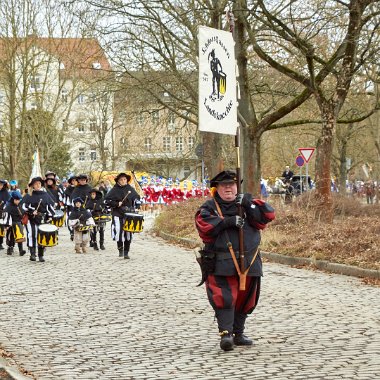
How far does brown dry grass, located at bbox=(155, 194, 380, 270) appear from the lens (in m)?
17.7

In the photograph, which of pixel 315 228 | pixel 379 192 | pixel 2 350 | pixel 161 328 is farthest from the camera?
pixel 379 192

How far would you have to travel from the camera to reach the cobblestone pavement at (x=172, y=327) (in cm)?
823

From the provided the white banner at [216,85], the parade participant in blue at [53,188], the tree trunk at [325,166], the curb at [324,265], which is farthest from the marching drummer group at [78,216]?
the white banner at [216,85]

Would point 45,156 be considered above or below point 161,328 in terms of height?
above

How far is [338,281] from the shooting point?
51.2ft

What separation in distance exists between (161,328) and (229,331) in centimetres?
178

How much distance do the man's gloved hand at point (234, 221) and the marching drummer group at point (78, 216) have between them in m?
11.6

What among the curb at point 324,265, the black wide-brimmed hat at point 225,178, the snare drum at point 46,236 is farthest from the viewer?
the snare drum at point 46,236

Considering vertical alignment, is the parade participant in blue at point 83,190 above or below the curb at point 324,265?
above

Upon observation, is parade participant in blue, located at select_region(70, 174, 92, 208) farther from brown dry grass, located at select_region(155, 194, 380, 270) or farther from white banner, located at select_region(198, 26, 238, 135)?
white banner, located at select_region(198, 26, 238, 135)

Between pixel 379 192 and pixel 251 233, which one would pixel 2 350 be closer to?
pixel 251 233

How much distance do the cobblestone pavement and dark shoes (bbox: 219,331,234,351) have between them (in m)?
0.07

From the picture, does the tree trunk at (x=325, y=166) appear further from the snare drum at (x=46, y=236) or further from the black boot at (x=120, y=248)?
the snare drum at (x=46, y=236)

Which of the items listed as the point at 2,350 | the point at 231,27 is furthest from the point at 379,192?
the point at 2,350
